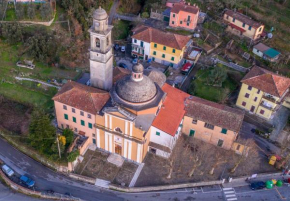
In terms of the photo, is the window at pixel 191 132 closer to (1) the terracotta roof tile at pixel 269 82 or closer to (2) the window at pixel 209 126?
(2) the window at pixel 209 126

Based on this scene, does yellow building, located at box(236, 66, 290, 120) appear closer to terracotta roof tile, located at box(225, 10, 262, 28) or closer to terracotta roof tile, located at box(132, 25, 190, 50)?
terracotta roof tile, located at box(132, 25, 190, 50)

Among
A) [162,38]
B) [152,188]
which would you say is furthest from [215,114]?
[162,38]

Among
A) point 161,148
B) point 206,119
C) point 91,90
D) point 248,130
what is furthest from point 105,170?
point 248,130

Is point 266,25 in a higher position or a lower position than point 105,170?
higher

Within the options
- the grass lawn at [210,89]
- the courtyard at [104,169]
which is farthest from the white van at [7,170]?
the grass lawn at [210,89]

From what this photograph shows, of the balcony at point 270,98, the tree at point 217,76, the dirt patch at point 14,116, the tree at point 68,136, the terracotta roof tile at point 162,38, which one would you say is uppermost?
the terracotta roof tile at point 162,38

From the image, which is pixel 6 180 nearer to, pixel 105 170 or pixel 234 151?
pixel 105 170
